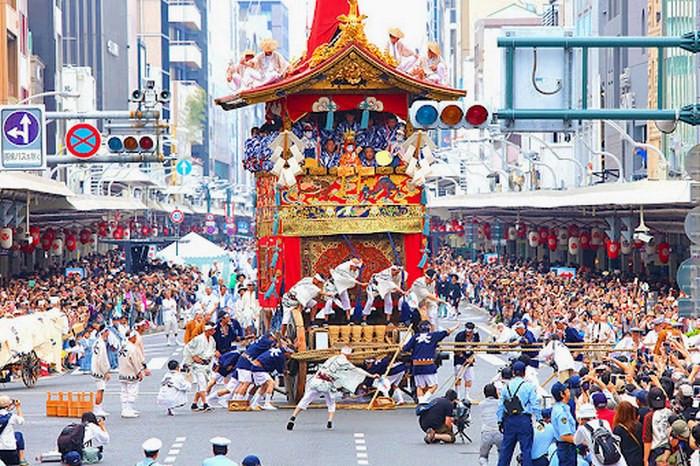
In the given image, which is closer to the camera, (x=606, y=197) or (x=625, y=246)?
(x=606, y=197)

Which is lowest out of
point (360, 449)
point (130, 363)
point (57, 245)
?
point (360, 449)

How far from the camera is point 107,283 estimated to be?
53.0 meters

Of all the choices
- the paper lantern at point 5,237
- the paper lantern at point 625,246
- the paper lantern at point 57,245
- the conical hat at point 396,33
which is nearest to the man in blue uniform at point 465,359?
the conical hat at point 396,33

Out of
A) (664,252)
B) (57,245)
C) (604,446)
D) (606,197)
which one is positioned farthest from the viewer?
(57,245)

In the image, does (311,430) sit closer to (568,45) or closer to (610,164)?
(568,45)

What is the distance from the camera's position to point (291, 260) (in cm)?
2842

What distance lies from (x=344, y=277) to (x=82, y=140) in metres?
9.51

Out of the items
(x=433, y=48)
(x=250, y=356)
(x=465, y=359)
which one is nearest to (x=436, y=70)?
(x=433, y=48)

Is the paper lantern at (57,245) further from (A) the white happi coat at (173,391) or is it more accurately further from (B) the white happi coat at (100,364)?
(A) the white happi coat at (173,391)

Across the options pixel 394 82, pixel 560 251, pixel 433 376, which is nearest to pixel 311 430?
pixel 433 376

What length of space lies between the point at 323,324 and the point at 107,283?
25933 millimetres

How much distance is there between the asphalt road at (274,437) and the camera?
21891 millimetres

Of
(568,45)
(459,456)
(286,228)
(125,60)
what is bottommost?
(459,456)

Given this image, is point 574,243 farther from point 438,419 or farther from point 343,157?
point 438,419
